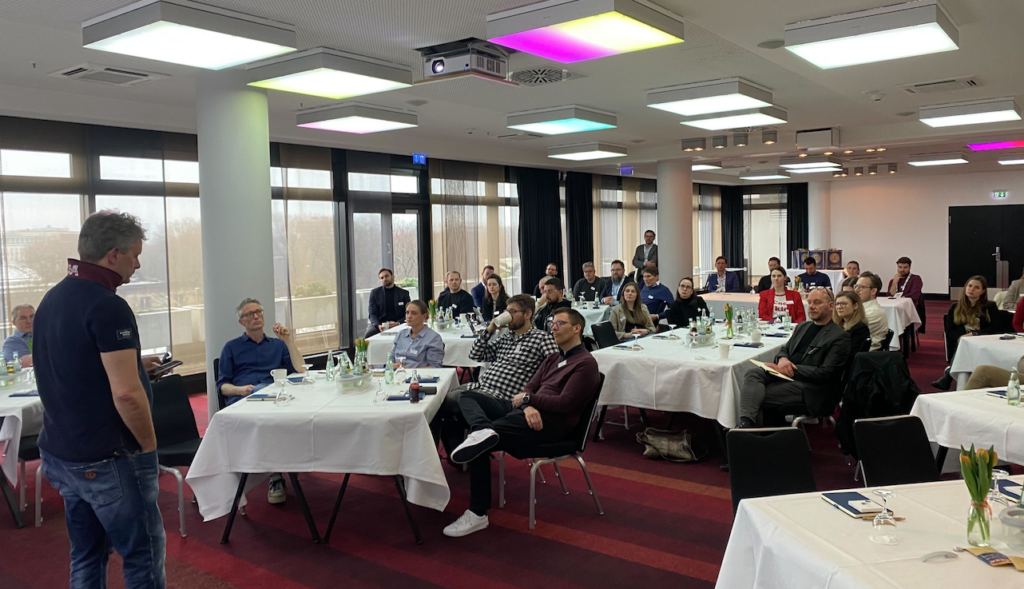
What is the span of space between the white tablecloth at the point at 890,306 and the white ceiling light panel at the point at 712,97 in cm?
293

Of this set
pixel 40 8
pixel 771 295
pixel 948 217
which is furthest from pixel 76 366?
pixel 948 217

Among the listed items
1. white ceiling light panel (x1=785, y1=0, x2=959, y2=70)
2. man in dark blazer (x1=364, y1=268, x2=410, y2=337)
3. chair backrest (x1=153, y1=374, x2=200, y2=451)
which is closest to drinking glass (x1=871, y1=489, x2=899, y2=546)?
white ceiling light panel (x1=785, y1=0, x2=959, y2=70)

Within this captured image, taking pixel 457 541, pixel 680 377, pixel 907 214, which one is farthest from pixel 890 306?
pixel 907 214

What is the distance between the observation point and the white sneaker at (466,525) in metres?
4.29

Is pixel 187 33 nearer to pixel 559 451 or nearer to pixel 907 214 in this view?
pixel 559 451

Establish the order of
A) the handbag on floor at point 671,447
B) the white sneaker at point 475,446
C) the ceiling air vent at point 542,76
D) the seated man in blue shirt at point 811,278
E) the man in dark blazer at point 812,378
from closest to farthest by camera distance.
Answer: the white sneaker at point 475,446 → the man in dark blazer at point 812,378 → the handbag on floor at point 671,447 → the ceiling air vent at point 542,76 → the seated man in blue shirt at point 811,278

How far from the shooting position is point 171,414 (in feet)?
15.6

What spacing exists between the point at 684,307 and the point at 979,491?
635 centimetres

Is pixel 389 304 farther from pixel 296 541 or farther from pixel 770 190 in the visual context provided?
pixel 770 190

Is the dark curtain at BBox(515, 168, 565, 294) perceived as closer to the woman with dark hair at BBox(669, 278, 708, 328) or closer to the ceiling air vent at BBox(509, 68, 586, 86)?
the woman with dark hair at BBox(669, 278, 708, 328)

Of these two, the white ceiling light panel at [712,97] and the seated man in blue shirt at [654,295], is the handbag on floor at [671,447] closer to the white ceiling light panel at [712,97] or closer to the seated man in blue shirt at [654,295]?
the white ceiling light panel at [712,97]

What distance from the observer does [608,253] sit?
50.8 ft

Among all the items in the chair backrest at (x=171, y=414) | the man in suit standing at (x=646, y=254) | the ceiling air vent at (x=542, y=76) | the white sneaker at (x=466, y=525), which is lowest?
the white sneaker at (x=466, y=525)

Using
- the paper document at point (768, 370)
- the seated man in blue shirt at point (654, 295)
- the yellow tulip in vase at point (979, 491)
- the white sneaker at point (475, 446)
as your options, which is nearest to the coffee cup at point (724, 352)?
the paper document at point (768, 370)
